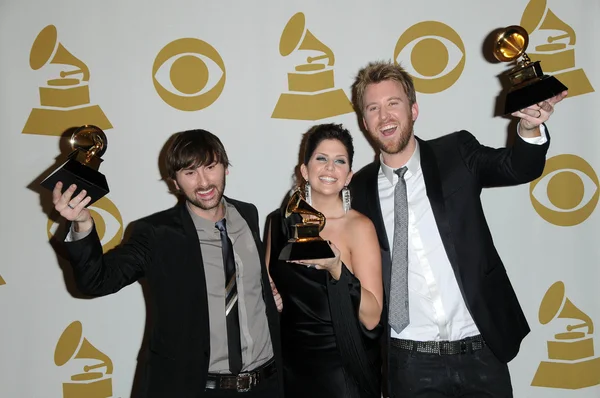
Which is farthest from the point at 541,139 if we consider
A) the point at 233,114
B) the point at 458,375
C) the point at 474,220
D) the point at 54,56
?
the point at 54,56

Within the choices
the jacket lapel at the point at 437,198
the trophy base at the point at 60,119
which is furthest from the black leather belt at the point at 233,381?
the trophy base at the point at 60,119

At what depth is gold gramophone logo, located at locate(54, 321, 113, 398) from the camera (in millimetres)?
3512

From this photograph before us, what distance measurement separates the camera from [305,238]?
2.22m

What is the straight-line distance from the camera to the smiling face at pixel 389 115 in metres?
2.63

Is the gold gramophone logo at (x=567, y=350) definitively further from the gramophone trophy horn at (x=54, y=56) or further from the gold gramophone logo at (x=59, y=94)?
the gramophone trophy horn at (x=54, y=56)

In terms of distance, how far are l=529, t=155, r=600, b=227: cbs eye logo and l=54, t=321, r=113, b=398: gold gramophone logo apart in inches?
118

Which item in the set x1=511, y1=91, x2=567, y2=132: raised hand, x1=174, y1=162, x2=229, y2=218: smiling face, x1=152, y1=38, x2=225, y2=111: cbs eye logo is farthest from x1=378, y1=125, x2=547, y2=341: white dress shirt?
x1=152, y1=38, x2=225, y2=111: cbs eye logo

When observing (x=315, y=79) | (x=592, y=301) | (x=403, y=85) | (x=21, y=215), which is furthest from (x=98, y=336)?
(x=592, y=301)

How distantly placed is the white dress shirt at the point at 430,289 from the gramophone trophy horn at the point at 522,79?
2.10ft

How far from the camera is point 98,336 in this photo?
3.53 m

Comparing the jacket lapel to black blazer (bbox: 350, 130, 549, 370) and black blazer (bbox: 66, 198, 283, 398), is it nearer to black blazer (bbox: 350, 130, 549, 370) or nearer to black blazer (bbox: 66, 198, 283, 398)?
black blazer (bbox: 350, 130, 549, 370)

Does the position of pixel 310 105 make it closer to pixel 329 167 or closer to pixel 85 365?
pixel 329 167

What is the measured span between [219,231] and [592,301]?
2.55 metres

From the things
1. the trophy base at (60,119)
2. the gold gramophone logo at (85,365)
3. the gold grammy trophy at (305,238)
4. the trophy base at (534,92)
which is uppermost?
the trophy base at (60,119)
